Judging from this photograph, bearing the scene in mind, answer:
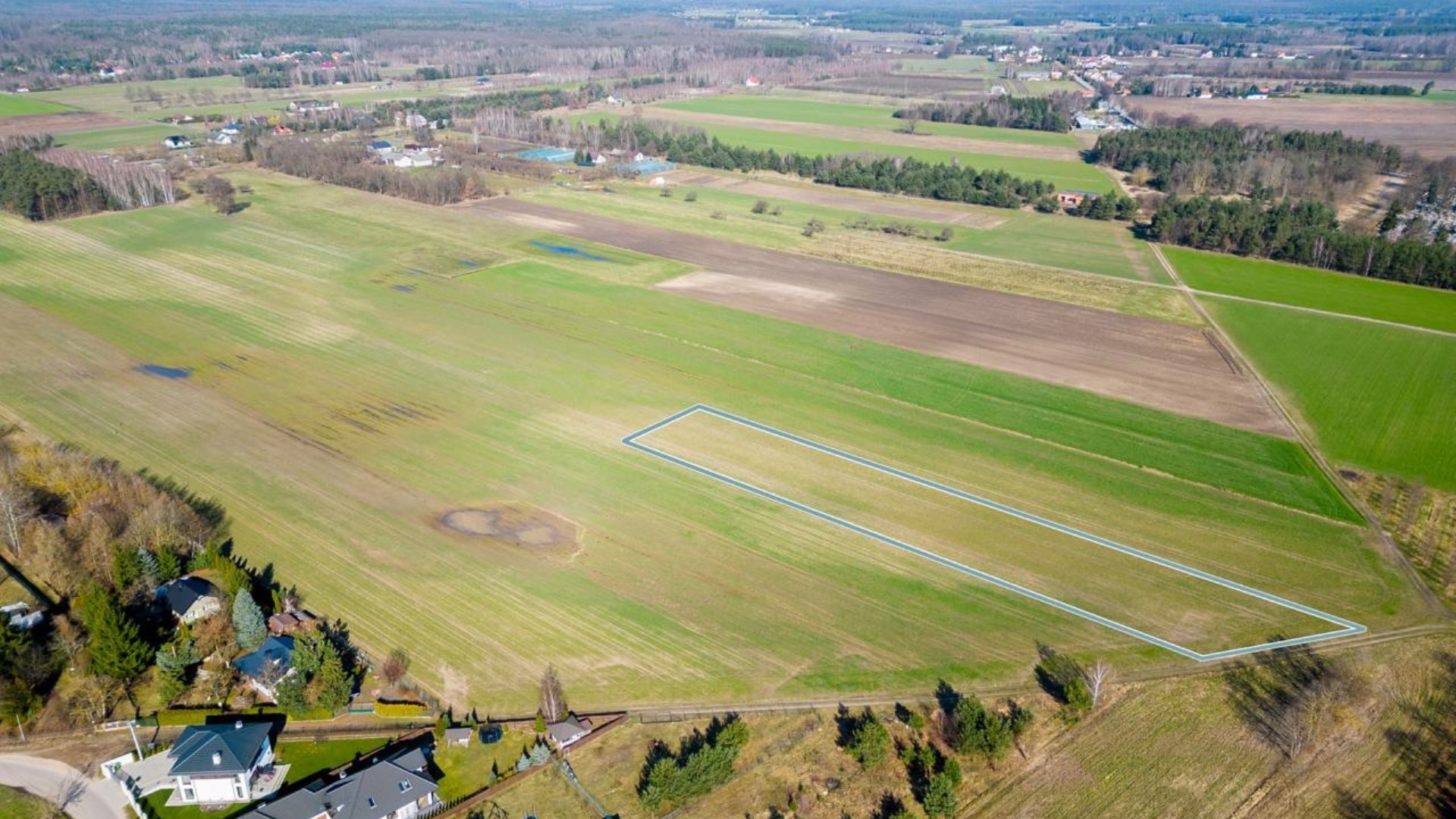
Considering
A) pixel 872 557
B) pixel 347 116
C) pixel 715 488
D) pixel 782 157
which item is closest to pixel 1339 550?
pixel 872 557

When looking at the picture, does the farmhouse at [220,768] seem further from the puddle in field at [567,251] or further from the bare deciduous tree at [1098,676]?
the puddle in field at [567,251]

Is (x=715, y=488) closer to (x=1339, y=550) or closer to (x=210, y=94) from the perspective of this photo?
(x=1339, y=550)

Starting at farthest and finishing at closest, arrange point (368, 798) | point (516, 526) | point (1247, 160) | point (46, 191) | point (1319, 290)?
point (1247, 160), point (46, 191), point (1319, 290), point (516, 526), point (368, 798)

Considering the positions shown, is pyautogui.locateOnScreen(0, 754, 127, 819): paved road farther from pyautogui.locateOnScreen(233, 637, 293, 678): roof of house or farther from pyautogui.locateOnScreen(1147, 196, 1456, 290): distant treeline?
pyautogui.locateOnScreen(1147, 196, 1456, 290): distant treeline

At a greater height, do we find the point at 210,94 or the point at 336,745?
the point at 210,94

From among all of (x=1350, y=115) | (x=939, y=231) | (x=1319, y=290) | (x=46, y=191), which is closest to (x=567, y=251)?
(x=939, y=231)

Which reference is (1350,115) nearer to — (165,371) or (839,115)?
(839,115)
